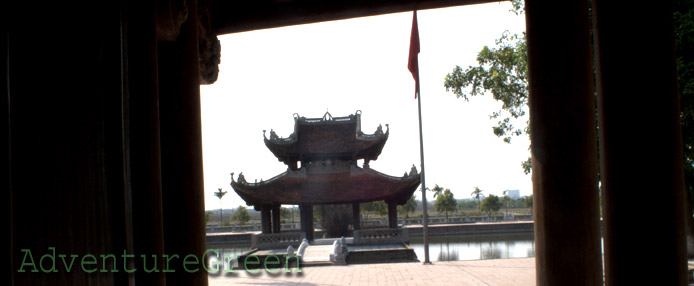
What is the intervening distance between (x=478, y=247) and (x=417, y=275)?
67.0 ft

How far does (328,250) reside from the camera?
20531 millimetres

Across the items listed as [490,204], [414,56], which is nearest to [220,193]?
[490,204]

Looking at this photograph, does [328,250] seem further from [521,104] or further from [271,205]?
[521,104]

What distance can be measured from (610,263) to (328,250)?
18757 mm

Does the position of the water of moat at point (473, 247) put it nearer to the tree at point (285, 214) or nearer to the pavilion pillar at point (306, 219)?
the pavilion pillar at point (306, 219)

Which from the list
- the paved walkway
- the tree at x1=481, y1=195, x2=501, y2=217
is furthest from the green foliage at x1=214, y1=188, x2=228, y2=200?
the paved walkway

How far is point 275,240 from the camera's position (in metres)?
23.4

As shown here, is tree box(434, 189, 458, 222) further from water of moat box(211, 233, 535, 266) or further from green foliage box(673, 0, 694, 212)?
green foliage box(673, 0, 694, 212)

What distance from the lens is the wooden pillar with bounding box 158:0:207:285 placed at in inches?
121

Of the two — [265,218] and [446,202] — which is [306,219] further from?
[446,202]

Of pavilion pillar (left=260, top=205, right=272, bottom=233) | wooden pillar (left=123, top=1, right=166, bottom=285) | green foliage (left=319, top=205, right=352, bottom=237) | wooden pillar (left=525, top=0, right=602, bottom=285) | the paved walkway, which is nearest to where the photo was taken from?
wooden pillar (left=123, top=1, right=166, bottom=285)

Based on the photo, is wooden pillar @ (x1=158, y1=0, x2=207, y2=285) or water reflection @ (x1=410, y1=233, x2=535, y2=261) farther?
water reflection @ (x1=410, y1=233, x2=535, y2=261)

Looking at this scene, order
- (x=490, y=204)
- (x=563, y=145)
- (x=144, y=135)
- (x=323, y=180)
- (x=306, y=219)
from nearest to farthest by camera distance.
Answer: (x=144, y=135)
(x=563, y=145)
(x=306, y=219)
(x=323, y=180)
(x=490, y=204)

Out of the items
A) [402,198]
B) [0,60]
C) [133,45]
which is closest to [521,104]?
[402,198]
